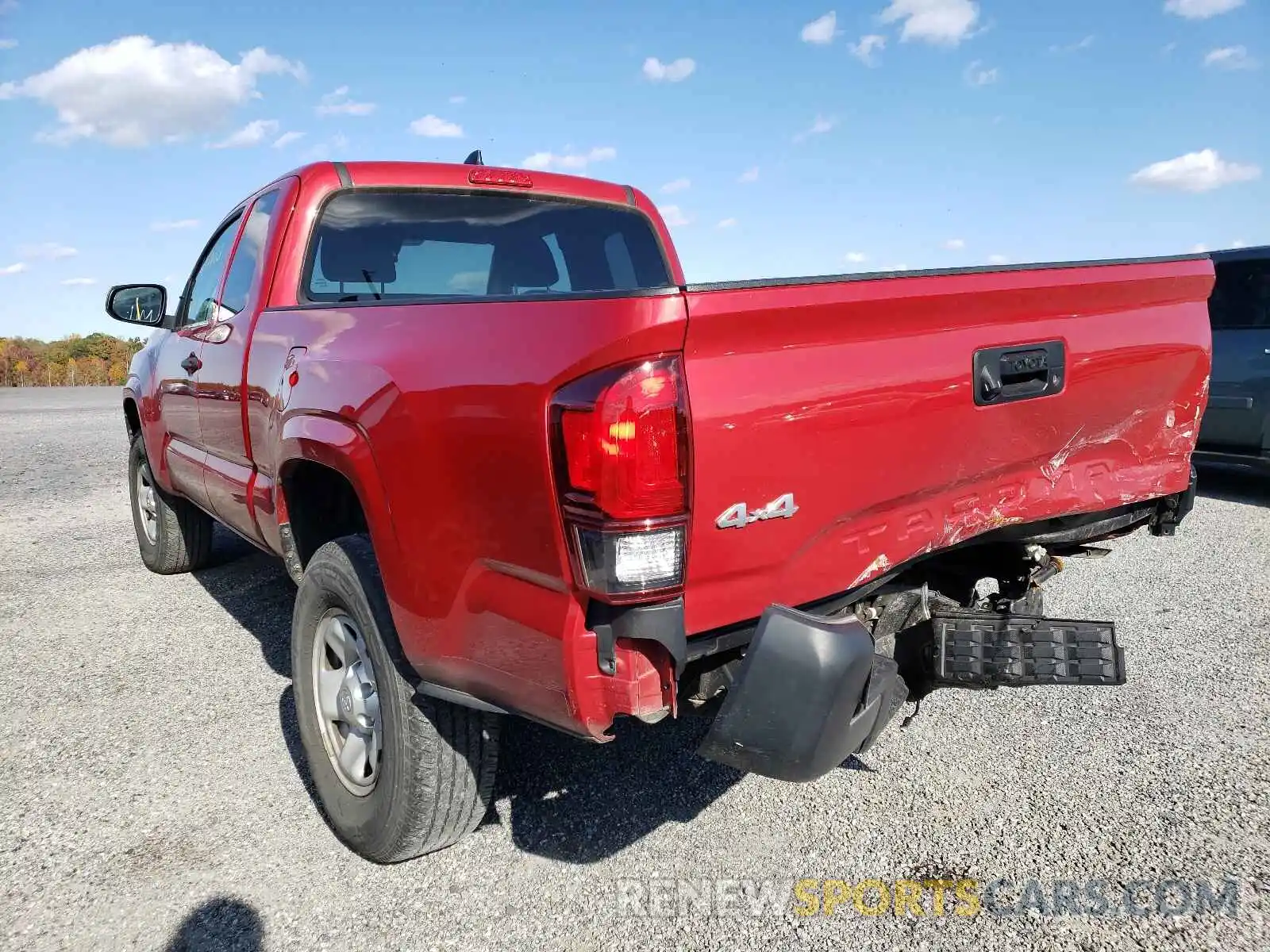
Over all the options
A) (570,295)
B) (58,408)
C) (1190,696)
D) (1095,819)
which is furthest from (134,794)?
(58,408)

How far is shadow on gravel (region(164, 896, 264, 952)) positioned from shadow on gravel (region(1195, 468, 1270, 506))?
7.47 meters

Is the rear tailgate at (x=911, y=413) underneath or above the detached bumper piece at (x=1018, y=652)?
above

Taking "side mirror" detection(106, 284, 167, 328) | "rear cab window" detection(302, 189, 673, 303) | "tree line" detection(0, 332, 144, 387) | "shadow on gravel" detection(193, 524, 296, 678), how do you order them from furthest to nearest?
"tree line" detection(0, 332, 144, 387) < "side mirror" detection(106, 284, 167, 328) < "shadow on gravel" detection(193, 524, 296, 678) < "rear cab window" detection(302, 189, 673, 303)

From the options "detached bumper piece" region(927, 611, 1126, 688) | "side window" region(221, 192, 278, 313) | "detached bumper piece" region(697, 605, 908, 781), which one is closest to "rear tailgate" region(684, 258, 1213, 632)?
"detached bumper piece" region(697, 605, 908, 781)

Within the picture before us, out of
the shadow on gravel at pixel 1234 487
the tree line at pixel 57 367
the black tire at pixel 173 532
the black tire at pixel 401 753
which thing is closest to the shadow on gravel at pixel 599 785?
the black tire at pixel 401 753

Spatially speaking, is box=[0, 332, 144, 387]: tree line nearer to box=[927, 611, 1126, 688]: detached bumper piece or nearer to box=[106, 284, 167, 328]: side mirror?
box=[106, 284, 167, 328]: side mirror

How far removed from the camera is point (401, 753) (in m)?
2.24

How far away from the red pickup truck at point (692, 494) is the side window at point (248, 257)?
0.23 m

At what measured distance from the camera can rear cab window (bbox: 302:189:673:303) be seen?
3.37 m

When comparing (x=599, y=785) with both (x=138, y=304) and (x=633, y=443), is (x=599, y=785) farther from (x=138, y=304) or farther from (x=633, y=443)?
(x=138, y=304)

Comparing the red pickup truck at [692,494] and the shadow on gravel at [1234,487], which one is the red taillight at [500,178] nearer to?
the red pickup truck at [692,494]

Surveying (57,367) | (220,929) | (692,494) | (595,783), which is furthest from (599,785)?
(57,367)

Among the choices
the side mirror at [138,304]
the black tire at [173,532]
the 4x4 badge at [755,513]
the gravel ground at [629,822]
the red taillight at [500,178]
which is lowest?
the gravel ground at [629,822]

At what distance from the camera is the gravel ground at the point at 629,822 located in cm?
221
